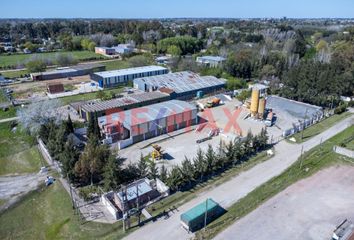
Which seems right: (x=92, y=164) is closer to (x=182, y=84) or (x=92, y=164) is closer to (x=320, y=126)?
(x=182, y=84)

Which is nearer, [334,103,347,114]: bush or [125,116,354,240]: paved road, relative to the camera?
[125,116,354,240]: paved road

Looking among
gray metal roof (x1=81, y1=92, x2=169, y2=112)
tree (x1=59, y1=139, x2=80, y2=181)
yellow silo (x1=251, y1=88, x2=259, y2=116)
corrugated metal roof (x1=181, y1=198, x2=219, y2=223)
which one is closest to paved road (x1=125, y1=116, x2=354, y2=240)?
corrugated metal roof (x1=181, y1=198, x2=219, y2=223)

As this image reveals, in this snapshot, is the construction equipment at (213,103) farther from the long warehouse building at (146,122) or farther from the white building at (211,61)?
the white building at (211,61)

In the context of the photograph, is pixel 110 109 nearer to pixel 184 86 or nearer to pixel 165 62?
pixel 184 86

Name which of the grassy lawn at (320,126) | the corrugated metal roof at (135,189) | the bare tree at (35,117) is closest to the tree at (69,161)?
the corrugated metal roof at (135,189)

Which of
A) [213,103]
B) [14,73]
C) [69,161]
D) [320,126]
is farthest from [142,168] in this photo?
[14,73]

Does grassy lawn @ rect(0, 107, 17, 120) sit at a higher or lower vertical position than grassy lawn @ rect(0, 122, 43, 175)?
higher

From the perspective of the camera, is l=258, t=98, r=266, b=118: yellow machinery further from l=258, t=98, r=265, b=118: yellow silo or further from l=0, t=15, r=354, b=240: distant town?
l=0, t=15, r=354, b=240: distant town
